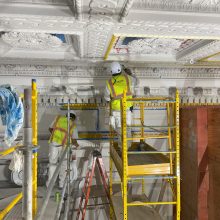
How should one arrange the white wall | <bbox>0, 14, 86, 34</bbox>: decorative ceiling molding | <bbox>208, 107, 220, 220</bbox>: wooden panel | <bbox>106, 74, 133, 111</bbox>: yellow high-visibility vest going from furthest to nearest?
the white wall < <bbox>106, 74, 133, 111</bbox>: yellow high-visibility vest < <bbox>208, 107, 220, 220</bbox>: wooden panel < <bbox>0, 14, 86, 34</bbox>: decorative ceiling molding

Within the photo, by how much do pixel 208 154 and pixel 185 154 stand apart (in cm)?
87

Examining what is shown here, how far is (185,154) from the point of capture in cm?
538

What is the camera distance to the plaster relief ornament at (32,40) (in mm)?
4348

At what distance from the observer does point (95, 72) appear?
21.0ft

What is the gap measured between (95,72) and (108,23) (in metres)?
3.18

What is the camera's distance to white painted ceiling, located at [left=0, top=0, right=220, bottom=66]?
2.91 m

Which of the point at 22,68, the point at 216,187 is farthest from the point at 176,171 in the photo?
the point at 22,68

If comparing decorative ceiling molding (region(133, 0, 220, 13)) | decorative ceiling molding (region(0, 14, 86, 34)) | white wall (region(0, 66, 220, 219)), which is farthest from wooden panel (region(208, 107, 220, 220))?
decorative ceiling molding (region(0, 14, 86, 34))

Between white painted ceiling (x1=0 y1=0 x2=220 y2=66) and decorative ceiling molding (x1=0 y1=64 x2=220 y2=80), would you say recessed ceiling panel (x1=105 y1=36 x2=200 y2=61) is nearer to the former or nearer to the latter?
white painted ceiling (x1=0 y1=0 x2=220 y2=66)

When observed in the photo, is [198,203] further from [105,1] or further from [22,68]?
[22,68]

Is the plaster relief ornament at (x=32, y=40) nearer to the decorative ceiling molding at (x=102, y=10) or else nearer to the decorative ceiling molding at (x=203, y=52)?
the decorative ceiling molding at (x=102, y=10)

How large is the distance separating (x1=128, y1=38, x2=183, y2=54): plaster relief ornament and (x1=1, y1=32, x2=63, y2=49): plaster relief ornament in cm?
159

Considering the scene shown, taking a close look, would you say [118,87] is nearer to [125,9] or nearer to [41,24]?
[41,24]

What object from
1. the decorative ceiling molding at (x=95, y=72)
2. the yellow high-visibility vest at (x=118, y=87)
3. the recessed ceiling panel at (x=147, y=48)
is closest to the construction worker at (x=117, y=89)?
the yellow high-visibility vest at (x=118, y=87)
